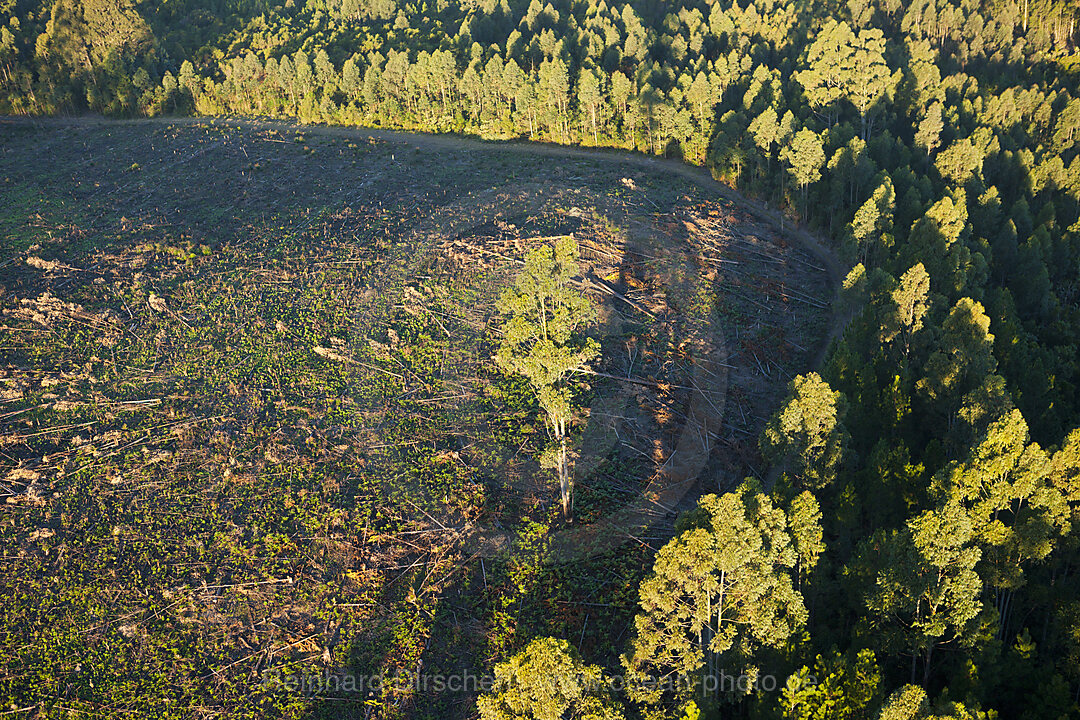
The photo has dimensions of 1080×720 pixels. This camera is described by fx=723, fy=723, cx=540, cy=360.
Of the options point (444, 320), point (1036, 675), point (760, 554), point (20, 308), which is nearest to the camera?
point (760, 554)

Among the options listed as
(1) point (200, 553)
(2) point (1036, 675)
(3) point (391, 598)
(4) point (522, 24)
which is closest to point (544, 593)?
(3) point (391, 598)

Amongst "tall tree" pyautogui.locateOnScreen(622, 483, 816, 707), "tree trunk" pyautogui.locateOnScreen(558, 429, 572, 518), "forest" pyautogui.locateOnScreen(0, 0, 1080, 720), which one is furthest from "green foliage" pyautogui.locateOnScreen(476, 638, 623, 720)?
"tree trunk" pyautogui.locateOnScreen(558, 429, 572, 518)

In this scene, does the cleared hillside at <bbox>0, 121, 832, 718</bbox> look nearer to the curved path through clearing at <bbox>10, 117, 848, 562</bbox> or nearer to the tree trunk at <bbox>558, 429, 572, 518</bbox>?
the curved path through clearing at <bbox>10, 117, 848, 562</bbox>

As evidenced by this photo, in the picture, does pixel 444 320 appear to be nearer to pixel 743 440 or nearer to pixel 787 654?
pixel 743 440

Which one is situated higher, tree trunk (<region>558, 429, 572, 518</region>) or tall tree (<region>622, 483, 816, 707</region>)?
tree trunk (<region>558, 429, 572, 518</region>)

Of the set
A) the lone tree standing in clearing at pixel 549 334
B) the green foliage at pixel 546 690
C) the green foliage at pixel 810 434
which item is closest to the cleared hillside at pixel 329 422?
the green foliage at pixel 810 434

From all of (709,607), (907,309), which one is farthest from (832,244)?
(709,607)
